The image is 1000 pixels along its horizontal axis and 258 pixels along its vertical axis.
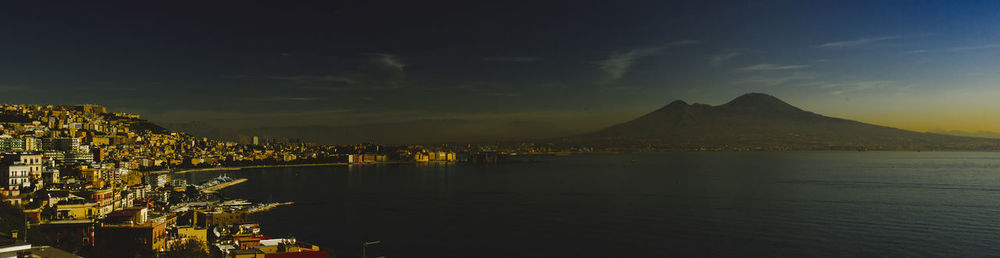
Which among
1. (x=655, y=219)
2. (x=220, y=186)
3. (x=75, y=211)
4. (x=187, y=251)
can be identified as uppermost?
(x=75, y=211)

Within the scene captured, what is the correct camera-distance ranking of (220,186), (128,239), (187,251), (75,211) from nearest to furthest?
1. (187,251)
2. (128,239)
3. (75,211)
4. (220,186)

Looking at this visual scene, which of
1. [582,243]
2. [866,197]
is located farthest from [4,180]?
[866,197]

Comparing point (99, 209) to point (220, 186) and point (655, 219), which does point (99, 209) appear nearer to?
point (655, 219)

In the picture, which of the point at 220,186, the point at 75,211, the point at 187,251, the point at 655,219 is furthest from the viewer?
the point at 220,186

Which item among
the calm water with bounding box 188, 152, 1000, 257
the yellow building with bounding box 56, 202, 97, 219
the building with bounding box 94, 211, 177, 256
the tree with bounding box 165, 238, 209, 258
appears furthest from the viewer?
the calm water with bounding box 188, 152, 1000, 257

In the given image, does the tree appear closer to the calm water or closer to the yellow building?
the yellow building

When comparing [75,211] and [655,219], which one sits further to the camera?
[655,219]

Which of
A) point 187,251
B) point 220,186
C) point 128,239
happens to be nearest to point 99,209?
point 128,239

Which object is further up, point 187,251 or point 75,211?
point 75,211

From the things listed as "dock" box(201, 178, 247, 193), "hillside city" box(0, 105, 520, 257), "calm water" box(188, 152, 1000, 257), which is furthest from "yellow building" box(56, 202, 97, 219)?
"dock" box(201, 178, 247, 193)

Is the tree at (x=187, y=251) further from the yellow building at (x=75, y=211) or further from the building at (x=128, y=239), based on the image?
the yellow building at (x=75, y=211)

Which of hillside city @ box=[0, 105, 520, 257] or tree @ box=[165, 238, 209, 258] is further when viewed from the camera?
hillside city @ box=[0, 105, 520, 257]
